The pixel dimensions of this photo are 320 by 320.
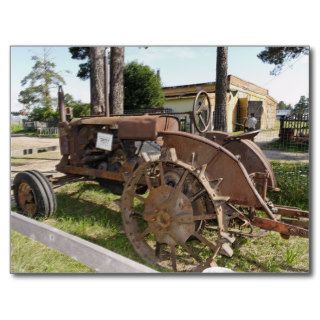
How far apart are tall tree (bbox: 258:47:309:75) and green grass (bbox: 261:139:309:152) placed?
0.96 m

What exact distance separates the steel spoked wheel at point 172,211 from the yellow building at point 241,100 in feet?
2.89

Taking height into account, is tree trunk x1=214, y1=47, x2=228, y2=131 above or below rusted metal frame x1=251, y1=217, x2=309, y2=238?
above

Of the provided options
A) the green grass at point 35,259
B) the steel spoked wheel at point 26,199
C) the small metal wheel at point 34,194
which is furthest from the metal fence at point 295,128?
the steel spoked wheel at point 26,199

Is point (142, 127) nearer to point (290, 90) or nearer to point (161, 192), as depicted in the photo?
point (161, 192)

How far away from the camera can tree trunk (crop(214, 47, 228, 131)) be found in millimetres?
3602

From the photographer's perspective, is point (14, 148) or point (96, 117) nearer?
point (14, 148)

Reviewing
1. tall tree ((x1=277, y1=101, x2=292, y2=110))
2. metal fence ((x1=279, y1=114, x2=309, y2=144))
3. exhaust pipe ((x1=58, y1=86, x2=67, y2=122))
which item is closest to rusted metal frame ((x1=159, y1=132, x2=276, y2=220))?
metal fence ((x1=279, y1=114, x2=309, y2=144))

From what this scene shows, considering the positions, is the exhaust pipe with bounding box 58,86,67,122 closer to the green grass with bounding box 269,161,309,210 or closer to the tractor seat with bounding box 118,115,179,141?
the tractor seat with bounding box 118,115,179,141

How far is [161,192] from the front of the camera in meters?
2.79

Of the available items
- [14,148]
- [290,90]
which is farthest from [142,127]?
[290,90]

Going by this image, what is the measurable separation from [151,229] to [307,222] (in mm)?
1191

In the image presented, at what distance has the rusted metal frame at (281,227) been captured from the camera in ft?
8.38

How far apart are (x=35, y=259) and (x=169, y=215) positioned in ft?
3.64

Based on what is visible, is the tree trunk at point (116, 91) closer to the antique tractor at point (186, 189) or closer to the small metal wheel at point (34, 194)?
the antique tractor at point (186, 189)
